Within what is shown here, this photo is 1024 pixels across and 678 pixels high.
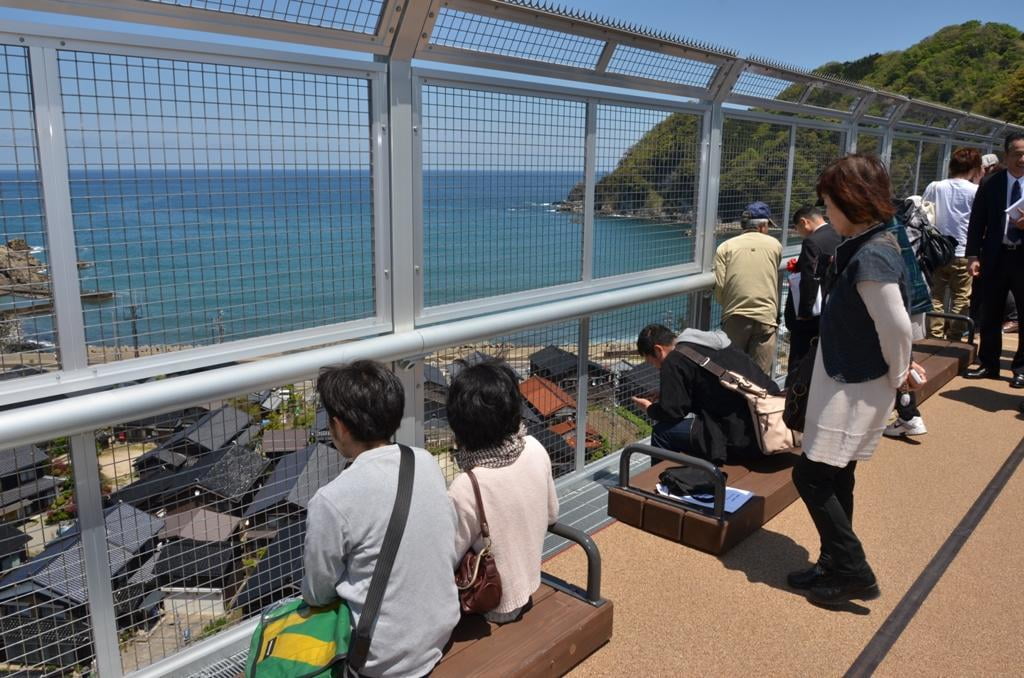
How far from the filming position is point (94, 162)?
248 cm

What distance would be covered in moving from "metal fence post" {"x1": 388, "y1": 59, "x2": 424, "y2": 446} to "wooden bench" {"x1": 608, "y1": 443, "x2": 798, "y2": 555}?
1261 mm

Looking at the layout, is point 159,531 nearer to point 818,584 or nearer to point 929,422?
point 818,584

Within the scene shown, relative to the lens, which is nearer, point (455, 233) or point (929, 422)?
point (455, 233)

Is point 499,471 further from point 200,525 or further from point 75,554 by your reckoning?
point 75,554

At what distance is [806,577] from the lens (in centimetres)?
359

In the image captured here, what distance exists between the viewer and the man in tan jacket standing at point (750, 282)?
18.5 ft

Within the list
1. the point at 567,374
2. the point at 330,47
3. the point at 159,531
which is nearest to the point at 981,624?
the point at 567,374

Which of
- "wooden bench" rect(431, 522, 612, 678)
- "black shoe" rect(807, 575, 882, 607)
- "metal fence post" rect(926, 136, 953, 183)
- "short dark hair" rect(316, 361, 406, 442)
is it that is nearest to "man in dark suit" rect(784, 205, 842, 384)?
"black shoe" rect(807, 575, 882, 607)

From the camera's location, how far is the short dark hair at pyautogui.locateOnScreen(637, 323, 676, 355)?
4457 millimetres

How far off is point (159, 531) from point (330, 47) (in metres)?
2.03

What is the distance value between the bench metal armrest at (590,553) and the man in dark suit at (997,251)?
5.20m

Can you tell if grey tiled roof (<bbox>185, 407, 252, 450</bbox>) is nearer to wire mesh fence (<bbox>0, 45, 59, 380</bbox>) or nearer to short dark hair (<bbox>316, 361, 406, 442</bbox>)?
wire mesh fence (<bbox>0, 45, 59, 380</bbox>)

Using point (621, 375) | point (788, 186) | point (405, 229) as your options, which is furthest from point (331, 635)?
point (788, 186)

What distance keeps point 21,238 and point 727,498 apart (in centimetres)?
346
